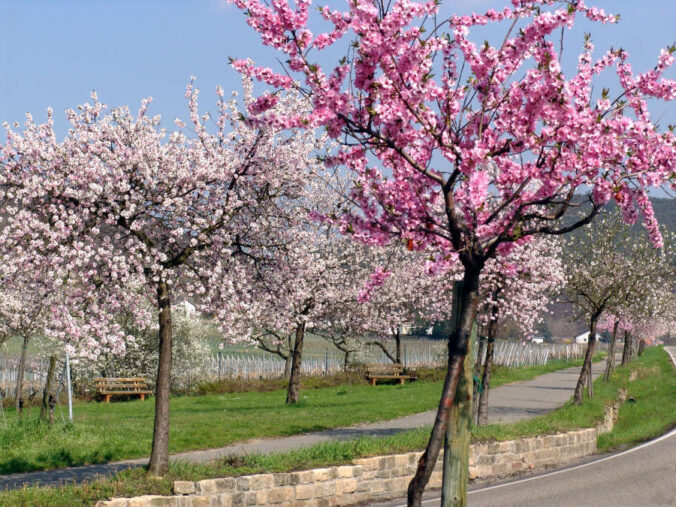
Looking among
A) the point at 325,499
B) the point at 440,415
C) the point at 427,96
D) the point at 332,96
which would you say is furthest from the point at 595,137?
the point at 325,499

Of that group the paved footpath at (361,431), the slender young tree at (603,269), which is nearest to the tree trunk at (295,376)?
the paved footpath at (361,431)

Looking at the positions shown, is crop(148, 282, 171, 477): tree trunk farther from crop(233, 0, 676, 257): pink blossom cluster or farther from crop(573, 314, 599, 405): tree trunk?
crop(573, 314, 599, 405): tree trunk

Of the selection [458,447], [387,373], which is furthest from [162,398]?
[387,373]

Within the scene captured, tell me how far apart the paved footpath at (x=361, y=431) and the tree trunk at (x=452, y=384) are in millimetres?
5288

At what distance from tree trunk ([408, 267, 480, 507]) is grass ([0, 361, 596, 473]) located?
9.39 metres

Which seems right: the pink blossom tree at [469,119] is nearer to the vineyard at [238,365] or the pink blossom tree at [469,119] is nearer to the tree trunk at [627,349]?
the vineyard at [238,365]

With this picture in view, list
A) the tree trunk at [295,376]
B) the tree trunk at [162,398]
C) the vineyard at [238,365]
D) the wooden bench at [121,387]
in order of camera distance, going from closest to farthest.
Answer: the tree trunk at [162,398], the tree trunk at [295,376], the wooden bench at [121,387], the vineyard at [238,365]

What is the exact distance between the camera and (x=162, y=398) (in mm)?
13258

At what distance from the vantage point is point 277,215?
14.6 metres

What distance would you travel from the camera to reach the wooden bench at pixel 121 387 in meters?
34.3

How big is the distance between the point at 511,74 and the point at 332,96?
2.24 meters

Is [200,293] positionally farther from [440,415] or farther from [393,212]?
[440,415]

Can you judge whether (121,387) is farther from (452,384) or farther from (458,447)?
(452,384)

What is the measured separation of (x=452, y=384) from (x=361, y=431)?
13.7m
